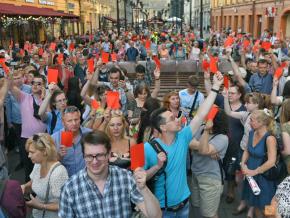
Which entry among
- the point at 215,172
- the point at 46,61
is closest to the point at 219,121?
the point at 215,172

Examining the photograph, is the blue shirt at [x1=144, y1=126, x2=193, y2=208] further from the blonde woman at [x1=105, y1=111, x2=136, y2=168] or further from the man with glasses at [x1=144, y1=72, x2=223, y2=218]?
the blonde woman at [x1=105, y1=111, x2=136, y2=168]

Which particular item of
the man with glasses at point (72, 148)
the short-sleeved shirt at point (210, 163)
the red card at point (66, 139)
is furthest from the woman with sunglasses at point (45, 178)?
the short-sleeved shirt at point (210, 163)

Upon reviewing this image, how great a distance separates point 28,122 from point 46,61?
178 inches

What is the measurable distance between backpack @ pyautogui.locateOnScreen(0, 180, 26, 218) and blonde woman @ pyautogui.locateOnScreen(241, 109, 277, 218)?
2.48 meters

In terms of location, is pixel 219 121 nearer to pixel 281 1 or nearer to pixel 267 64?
pixel 267 64

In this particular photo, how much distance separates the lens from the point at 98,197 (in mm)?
2389

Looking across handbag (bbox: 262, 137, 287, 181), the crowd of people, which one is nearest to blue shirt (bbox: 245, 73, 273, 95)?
the crowd of people

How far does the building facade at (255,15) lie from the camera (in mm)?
25578

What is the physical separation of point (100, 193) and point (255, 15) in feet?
108

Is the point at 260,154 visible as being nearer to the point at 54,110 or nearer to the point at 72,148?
the point at 72,148

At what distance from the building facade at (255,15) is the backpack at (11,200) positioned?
17617 millimetres

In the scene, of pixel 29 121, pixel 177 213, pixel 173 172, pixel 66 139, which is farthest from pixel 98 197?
pixel 29 121

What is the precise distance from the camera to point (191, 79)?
18.0 feet

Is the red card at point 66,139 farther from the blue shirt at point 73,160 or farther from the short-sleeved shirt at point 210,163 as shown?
the short-sleeved shirt at point 210,163
